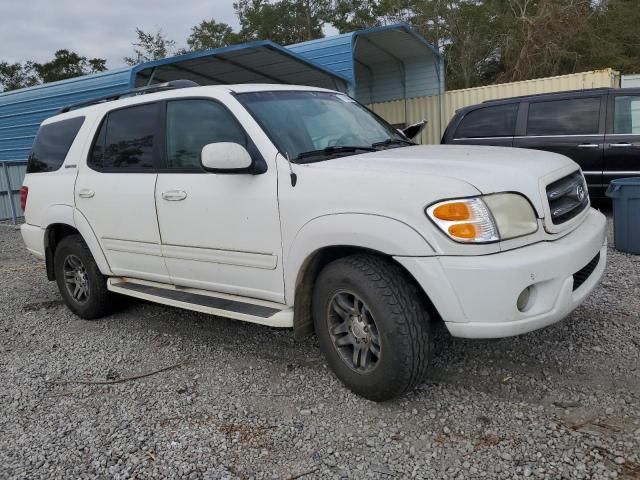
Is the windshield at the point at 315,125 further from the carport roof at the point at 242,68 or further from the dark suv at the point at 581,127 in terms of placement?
the carport roof at the point at 242,68

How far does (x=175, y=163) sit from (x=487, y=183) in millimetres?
2218

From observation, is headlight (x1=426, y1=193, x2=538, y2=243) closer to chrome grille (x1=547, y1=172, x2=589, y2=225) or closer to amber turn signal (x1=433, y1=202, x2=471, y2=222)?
amber turn signal (x1=433, y1=202, x2=471, y2=222)

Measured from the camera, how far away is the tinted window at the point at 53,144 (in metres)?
4.87

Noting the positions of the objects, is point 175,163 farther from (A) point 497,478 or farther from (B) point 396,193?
(A) point 497,478

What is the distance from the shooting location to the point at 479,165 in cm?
295

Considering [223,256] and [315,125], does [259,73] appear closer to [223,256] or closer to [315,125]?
[315,125]

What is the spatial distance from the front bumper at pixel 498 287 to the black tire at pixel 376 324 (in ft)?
0.56

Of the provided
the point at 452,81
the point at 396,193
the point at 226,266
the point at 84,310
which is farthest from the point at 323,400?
the point at 452,81

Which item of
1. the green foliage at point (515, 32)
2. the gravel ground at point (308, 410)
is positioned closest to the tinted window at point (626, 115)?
the gravel ground at point (308, 410)

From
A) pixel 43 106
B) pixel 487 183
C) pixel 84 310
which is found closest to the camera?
pixel 487 183

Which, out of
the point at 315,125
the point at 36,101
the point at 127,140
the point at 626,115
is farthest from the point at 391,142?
the point at 36,101

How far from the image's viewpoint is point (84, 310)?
16.2 ft

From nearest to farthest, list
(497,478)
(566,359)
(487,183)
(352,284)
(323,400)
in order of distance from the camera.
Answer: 1. (497,478)
2. (487,183)
3. (352,284)
4. (323,400)
5. (566,359)

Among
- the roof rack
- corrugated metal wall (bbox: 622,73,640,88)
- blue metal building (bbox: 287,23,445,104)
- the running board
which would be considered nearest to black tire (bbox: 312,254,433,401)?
the running board
